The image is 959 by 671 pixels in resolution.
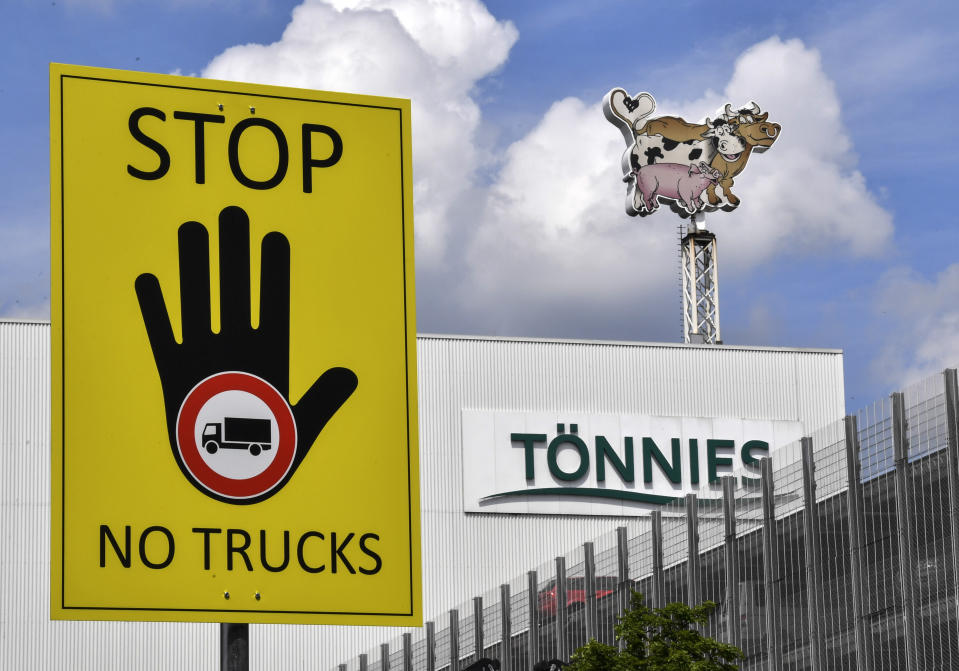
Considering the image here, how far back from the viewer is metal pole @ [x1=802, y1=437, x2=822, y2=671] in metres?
29.9

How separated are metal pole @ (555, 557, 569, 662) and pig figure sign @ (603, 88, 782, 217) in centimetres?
2657

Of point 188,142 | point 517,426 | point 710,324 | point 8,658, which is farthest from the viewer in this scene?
point 710,324

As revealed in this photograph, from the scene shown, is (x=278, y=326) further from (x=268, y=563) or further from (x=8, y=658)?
(x=8, y=658)

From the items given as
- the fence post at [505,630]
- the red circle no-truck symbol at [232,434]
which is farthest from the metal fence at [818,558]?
the red circle no-truck symbol at [232,434]

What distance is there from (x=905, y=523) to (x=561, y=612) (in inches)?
544

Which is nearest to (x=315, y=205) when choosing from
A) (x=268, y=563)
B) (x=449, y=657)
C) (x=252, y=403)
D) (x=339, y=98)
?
(x=339, y=98)

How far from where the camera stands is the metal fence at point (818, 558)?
26.9m

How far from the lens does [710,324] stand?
64125mm

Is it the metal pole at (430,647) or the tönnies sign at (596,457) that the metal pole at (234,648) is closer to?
the metal pole at (430,647)

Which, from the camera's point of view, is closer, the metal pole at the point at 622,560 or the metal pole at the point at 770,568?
the metal pole at the point at 770,568

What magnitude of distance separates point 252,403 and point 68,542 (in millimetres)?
1196

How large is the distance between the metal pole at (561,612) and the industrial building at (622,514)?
78 millimetres

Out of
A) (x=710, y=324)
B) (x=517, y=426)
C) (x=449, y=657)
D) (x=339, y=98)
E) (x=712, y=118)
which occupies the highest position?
(x=712, y=118)

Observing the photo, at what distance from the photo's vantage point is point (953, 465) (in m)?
26.6
